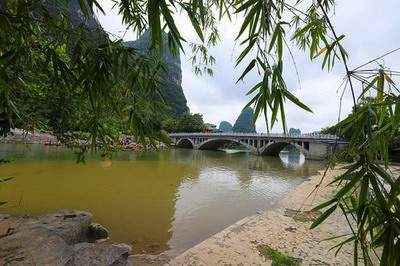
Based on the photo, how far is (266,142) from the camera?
150ft

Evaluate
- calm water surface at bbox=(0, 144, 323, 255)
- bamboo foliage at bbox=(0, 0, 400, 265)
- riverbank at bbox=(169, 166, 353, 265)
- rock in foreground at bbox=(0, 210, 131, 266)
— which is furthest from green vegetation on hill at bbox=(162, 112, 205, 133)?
bamboo foliage at bbox=(0, 0, 400, 265)

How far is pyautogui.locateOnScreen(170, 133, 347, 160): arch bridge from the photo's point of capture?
39094 mm

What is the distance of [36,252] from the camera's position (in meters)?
4.18

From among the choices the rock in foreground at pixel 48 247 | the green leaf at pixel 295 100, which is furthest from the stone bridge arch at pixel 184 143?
the green leaf at pixel 295 100

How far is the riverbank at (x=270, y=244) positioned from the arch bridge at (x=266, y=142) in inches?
723

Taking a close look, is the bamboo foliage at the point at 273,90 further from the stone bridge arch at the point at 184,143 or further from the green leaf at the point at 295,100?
the stone bridge arch at the point at 184,143

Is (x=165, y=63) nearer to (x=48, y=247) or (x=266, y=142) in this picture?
(x=48, y=247)

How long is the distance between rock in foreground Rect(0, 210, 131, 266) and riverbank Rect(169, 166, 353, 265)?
161cm

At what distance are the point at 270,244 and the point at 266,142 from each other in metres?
39.4

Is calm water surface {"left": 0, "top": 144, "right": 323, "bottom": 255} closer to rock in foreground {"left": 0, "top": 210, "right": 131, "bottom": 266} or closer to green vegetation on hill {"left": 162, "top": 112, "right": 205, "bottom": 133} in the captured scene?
rock in foreground {"left": 0, "top": 210, "right": 131, "bottom": 266}

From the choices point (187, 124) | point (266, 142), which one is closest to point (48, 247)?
point (266, 142)

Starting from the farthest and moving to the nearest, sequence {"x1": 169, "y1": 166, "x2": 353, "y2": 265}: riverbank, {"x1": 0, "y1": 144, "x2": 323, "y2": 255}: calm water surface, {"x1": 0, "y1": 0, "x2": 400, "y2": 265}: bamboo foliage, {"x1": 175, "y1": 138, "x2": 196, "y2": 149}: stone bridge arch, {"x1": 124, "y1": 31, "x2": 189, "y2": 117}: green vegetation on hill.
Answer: {"x1": 175, "y1": 138, "x2": 196, "y2": 149}: stone bridge arch, {"x1": 0, "y1": 144, "x2": 323, "y2": 255}: calm water surface, {"x1": 169, "y1": 166, "x2": 353, "y2": 265}: riverbank, {"x1": 124, "y1": 31, "x2": 189, "y2": 117}: green vegetation on hill, {"x1": 0, "y1": 0, "x2": 400, "y2": 265}: bamboo foliage

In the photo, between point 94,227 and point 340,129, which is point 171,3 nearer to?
point 340,129

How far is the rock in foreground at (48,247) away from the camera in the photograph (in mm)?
4056
